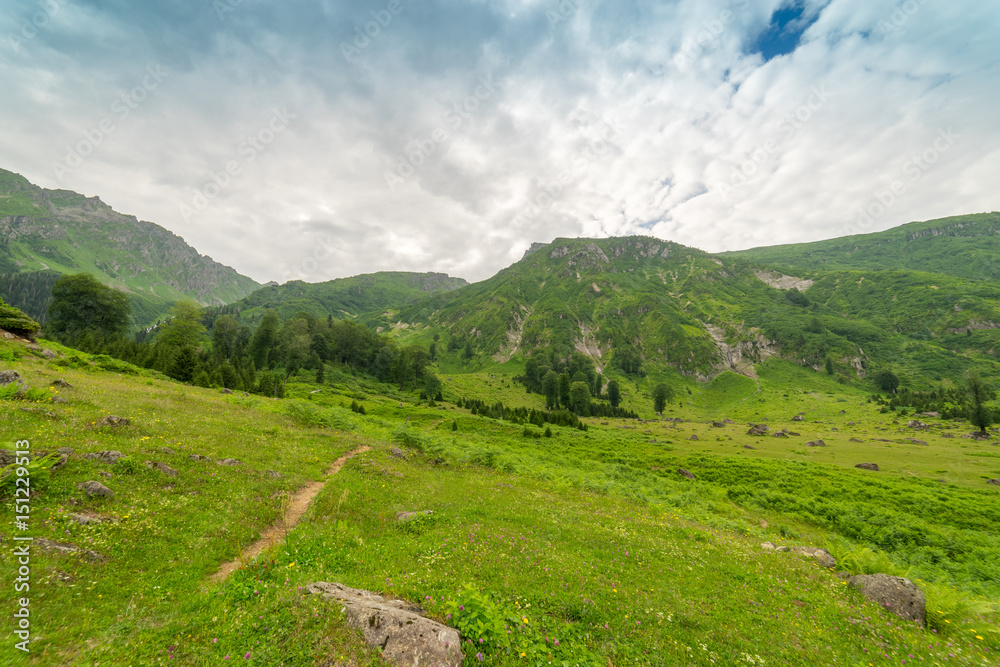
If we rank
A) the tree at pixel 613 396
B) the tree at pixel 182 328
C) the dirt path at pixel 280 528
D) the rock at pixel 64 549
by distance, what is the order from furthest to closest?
the tree at pixel 613 396 → the tree at pixel 182 328 → the dirt path at pixel 280 528 → the rock at pixel 64 549

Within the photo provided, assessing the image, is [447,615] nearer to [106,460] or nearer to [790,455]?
[106,460]

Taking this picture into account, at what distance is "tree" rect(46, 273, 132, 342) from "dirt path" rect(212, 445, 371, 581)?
103104 mm

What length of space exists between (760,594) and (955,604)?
6709 millimetres

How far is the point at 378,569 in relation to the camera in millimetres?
11383

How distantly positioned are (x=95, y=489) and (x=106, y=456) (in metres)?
3.19

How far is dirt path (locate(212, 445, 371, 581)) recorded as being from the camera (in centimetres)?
1060

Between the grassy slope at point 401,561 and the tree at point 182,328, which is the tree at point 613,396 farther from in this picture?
the tree at point 182,328

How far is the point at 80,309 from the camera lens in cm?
8425

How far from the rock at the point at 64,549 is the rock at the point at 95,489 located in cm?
326

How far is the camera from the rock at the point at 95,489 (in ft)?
37.4

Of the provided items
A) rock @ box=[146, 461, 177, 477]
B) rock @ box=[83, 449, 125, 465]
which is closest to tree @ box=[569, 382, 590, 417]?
rock @ box=[146, 461, 177, 477]

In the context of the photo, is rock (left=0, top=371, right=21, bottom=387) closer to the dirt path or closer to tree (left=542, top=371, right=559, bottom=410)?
the dirt path

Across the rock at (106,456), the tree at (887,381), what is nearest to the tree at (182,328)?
the rock at (106,456)

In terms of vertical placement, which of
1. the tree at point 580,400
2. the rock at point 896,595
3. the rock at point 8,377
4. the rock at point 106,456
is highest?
the rock at point 8,377
